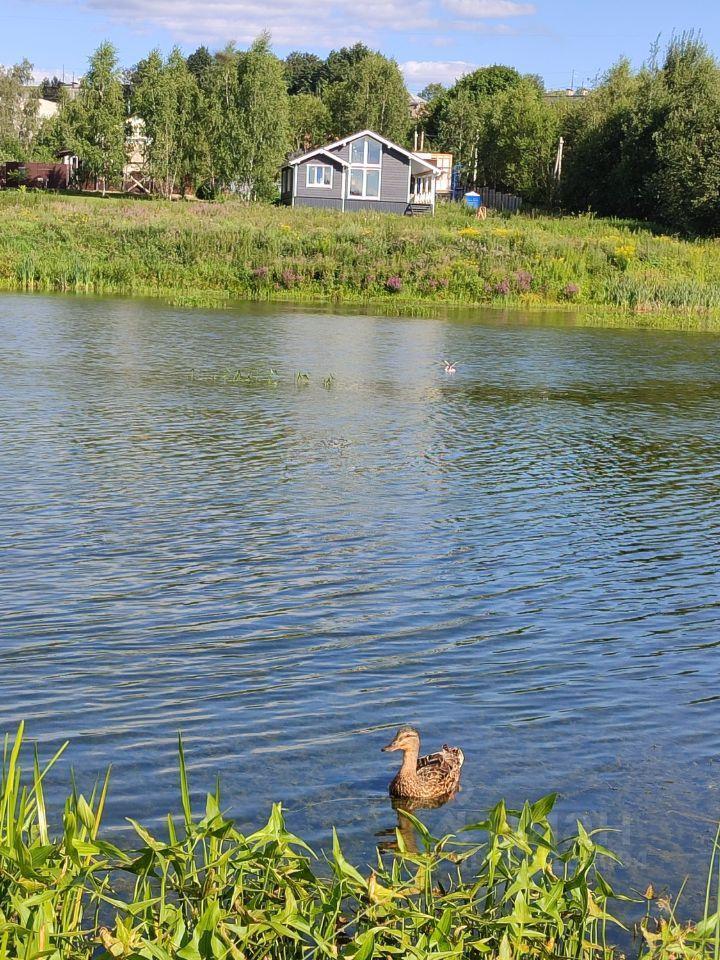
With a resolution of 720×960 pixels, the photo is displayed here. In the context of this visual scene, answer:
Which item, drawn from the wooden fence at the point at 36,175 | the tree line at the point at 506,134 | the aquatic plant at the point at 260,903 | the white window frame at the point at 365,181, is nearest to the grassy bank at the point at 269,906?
the aquatic plant at the point at 260,903

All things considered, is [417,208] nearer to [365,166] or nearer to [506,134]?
[365,166]

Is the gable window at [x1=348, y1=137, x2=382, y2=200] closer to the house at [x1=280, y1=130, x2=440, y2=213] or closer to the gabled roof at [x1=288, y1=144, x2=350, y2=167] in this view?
the house at [x1=280, y1=130, x2=440, y2=213]

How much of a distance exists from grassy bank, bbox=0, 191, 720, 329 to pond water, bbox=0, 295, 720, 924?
24.1 meters

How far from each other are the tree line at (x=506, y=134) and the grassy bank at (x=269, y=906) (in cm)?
6171

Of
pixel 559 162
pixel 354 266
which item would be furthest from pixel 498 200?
pixel 354 266

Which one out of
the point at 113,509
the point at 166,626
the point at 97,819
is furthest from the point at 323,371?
the point at 97,819

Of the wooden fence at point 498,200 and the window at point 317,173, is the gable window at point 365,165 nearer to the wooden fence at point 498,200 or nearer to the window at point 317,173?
the window at point 317,173

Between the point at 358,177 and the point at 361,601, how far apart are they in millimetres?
68455

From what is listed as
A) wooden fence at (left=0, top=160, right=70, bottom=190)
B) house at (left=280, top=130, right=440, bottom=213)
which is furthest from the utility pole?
wooden fence at (left=0, top=160, right=70, bottom=190)

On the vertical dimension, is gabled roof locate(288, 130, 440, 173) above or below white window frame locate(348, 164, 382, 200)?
above

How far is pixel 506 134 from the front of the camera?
89250mm

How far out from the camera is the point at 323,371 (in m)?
26.8

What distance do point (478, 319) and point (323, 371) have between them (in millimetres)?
16655

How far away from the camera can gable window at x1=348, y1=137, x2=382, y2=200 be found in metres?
75.1
